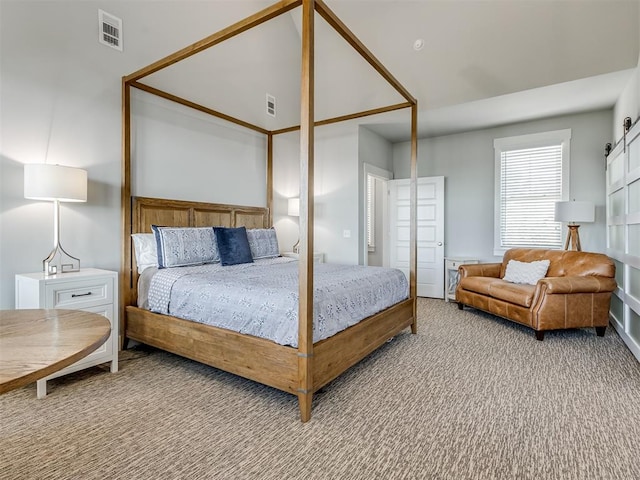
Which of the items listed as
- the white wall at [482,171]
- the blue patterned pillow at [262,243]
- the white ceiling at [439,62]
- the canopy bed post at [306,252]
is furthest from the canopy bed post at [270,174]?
the canopy bed post at [306,252]

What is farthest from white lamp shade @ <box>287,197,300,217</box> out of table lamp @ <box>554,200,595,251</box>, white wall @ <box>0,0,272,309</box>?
table lamp @ <box>554,200,595,251</box>

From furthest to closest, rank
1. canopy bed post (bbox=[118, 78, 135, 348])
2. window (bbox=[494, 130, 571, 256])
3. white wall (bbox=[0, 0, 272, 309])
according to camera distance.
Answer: window (bbox=[494, 130, 571, 256]), canopy bed post (bbox=[118, 78, 135, 348]), white wall (bbox=[0, 0, 272, 309])

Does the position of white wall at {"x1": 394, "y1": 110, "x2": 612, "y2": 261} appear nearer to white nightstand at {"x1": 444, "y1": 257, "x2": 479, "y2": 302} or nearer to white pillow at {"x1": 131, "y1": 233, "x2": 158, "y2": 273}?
white nightstand at {"x1": 444, "y1": 257, "x2": 479, "y2": 302}

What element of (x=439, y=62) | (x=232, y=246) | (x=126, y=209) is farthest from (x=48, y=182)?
(x=439, y=62)

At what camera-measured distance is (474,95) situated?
4.17 metres

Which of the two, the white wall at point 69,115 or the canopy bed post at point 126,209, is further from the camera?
the canopy bed post at point 126,209

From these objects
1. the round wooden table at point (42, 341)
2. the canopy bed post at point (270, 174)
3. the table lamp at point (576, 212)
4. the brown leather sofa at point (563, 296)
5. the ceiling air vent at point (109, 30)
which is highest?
the ceiling air vent at point (109, 30)

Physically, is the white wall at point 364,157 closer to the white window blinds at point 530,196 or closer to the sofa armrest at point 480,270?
the sofa armrest at point 480,270

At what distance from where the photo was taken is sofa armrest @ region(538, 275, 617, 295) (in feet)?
11.4

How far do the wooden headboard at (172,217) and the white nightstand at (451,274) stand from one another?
120 inches

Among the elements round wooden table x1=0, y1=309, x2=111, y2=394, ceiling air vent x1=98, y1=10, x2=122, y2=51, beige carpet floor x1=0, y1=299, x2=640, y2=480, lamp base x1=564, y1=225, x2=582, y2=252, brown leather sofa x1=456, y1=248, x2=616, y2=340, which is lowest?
beige carpet floor x1=0, y1=299, x2=640, y2=480

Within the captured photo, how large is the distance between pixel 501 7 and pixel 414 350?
12.3 ft

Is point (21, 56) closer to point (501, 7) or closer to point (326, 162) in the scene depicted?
point (326, 162)

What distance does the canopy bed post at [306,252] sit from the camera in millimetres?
2006
